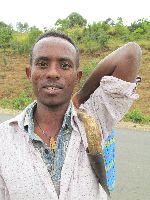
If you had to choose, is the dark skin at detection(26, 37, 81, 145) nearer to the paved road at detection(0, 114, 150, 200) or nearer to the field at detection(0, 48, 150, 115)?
the paved road at detection(0, 114, 150, 200)

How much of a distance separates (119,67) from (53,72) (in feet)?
1.27

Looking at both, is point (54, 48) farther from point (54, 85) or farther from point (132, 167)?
point (132, 167)

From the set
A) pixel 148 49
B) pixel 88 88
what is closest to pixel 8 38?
pixel 148 49

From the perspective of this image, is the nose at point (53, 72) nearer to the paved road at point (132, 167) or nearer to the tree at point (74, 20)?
the paved road at point (132, 167)

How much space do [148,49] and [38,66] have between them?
24500 mm

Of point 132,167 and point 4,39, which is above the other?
point 4,39

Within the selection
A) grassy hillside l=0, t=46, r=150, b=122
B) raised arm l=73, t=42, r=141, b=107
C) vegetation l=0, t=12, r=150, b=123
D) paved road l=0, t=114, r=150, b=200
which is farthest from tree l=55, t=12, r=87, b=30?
raised arm l=73, t=42, r=141, b=107

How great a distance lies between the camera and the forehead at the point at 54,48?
181cm

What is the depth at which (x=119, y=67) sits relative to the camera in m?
2.04

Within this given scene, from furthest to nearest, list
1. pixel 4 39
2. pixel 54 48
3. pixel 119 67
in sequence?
1. pixel 4 39
2. pixel 119 67
3. pixel 54 48

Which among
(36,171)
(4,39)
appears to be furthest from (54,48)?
(4,39)

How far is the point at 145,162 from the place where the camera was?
25.5ft

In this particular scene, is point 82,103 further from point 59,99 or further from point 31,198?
point 31,198

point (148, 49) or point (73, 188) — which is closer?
point (73, 188)
